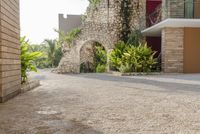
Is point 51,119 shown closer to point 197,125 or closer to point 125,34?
point 197,125

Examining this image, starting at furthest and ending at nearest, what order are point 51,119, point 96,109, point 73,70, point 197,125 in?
point 73,70 → point 96,109 → point 51,119 → point 197,125

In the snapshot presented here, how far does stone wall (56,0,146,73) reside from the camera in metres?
16.5

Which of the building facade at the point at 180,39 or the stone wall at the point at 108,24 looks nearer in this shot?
the building facade at the point at 180,39

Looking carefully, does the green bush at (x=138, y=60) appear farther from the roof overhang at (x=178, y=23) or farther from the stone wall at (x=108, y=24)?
the stone wall at (x=108, y=24)

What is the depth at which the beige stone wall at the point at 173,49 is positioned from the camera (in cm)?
1375

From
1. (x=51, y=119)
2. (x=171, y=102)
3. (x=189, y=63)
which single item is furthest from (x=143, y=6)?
(x=51, y=119)

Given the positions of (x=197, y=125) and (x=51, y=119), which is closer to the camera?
(x=197, y=125)

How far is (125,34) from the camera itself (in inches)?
656

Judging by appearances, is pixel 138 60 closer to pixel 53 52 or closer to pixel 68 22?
pixel 68 22

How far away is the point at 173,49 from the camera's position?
13789 mm

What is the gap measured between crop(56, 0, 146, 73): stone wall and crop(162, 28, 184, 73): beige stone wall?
9.73ft

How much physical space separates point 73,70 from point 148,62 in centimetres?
495

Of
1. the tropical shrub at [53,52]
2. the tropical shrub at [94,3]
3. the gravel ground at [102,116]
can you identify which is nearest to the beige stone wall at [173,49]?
the tropical shrub at [94,3]

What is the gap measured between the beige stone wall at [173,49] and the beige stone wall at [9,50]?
9.06 m
